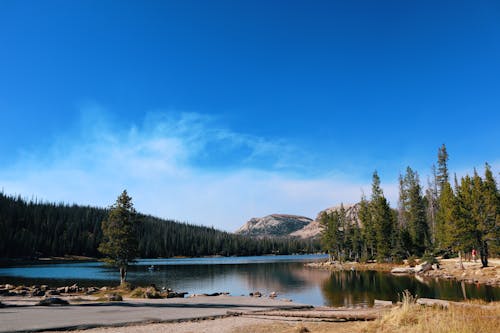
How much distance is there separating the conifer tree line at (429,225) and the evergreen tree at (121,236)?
5303cm

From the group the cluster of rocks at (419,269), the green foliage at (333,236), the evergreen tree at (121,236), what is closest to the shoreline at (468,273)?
the cluster of rocks at (419,269)

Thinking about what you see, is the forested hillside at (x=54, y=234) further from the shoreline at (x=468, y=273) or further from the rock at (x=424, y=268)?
the shoreline at (x=468, y=273)

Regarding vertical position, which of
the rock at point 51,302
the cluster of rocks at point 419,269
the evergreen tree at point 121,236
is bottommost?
the cluster of rocks at point 419,269

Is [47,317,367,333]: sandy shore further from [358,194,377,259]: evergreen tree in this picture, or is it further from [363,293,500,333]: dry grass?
[358,194,377,259]: evergreen tree

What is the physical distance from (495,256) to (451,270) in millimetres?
15428

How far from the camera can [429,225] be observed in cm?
10219

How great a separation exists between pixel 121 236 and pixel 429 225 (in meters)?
91.2

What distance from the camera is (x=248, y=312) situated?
22.6 meters

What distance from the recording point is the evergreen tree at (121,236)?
42.5m

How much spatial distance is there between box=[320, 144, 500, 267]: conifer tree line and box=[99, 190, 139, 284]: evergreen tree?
53.0m

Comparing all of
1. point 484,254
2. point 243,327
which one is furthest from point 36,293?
point 484,254

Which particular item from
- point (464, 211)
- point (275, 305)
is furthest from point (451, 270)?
point (275, 305)

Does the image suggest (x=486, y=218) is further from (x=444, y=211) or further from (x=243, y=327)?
(x=243, y=327)

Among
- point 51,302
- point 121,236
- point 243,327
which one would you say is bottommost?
point 243,327
